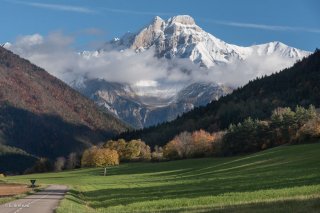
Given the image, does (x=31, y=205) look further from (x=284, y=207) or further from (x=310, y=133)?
(x=310, y=133)

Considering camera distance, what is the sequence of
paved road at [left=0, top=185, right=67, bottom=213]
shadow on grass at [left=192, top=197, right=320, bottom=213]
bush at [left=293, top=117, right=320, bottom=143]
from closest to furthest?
shadow on grass at [left=192, top=197, right=320, bottom=213] < paved road at [left=0, top=185, right=67, bottom=213] < bush at [left=293, top=117, right=320, bottom=143]

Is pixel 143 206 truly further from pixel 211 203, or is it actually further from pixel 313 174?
pixel 313 174

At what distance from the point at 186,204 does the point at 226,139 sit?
128461 mm

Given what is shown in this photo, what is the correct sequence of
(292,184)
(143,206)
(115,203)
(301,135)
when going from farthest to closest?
(301,135), (115,203), (292,184), (143,206)

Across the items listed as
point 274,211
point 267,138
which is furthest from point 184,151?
point 274,211

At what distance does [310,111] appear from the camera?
166m

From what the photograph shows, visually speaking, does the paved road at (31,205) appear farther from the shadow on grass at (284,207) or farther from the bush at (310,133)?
the bush at (310,133)

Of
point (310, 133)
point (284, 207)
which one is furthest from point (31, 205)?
point (310, 133)

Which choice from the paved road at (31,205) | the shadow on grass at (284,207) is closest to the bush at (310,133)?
the paved road at (31,205)

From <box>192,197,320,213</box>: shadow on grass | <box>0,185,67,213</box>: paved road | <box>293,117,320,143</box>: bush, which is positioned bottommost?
<box>0,185,67,213</box>: paved road

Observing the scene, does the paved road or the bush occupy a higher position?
the bush

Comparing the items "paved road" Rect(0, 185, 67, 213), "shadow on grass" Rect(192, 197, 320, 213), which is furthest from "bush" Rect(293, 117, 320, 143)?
"shadow on grass" Rect(192, 197, 320, 213)

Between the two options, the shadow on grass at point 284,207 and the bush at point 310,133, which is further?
the bush at point 310,133

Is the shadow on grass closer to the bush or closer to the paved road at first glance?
the paved road
